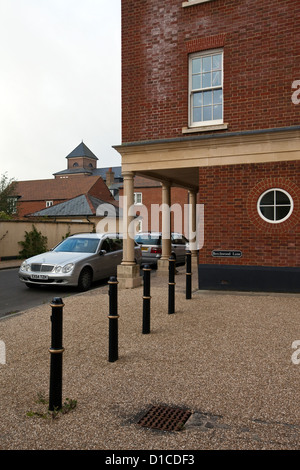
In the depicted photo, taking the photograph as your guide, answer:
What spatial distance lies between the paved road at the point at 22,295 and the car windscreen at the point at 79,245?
3.86 ft

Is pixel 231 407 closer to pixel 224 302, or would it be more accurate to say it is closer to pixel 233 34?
pixel 224 302

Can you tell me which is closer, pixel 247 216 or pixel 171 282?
pixel 171 282

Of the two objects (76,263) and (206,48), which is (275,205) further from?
(76,263)

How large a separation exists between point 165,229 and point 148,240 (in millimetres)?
1920

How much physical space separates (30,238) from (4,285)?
10.8 metres

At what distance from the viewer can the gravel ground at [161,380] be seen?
2.98m

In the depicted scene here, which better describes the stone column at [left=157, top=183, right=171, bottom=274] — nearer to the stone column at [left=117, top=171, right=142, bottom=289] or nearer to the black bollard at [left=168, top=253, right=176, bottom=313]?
the stone column at [left=117, top=171, right=142, bottom=289]

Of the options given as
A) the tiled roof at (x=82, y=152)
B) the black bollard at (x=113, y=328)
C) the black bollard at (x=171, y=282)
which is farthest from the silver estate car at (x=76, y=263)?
the tiled roof at (x=82, y=152)

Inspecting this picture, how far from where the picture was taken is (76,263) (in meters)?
10.4

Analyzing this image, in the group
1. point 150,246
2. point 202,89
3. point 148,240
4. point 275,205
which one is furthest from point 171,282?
point 148,240

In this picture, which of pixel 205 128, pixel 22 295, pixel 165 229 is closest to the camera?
pixel 22 295

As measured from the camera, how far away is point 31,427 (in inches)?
123

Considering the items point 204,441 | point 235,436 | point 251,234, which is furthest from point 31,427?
point 251,234

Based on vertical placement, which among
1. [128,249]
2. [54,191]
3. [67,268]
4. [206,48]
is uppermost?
[54,191]
